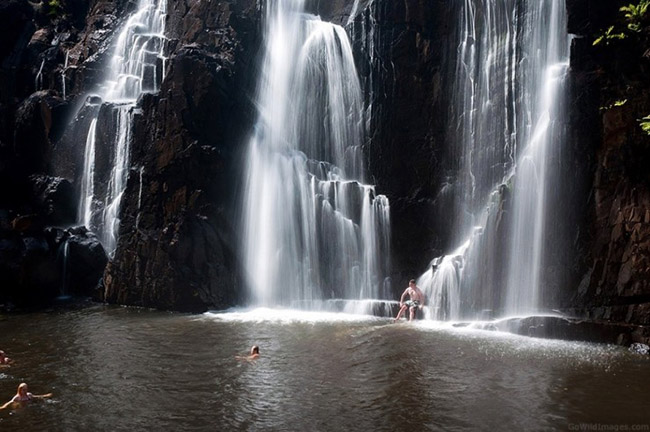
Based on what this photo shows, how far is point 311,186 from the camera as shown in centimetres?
2166

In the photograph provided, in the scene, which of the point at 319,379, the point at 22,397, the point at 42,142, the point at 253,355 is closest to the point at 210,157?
the point at 42,142

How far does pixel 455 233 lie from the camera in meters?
20.0

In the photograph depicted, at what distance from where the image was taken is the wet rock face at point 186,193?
2102 centimetres

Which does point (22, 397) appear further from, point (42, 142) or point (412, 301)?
point (42, 142)

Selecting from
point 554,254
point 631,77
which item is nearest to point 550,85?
point 631,77

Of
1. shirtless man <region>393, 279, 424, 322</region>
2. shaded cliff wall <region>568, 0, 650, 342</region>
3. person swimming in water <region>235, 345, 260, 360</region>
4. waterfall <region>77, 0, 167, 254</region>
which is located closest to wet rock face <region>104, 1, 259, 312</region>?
waterfall <region>77, 0, 167, 254</region>

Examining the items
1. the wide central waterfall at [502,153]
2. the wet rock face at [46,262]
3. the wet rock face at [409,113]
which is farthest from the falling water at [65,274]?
the wide central waterfall at [502,153]

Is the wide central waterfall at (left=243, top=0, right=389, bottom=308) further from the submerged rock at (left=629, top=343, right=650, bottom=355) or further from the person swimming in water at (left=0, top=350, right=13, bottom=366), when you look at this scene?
the person swimming in water at (left=0, top=350, right=13, bottom=366)

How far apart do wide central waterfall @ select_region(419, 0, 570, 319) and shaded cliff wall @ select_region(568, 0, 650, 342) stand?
0.97 meters

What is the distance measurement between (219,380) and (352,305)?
9042 mm

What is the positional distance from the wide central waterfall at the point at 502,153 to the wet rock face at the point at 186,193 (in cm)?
852

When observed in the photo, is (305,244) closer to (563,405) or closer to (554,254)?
(554,254)

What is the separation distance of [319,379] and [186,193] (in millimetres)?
13158

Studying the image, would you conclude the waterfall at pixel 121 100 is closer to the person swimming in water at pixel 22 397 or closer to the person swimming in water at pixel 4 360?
the person swimming in water at pixel 4 360
